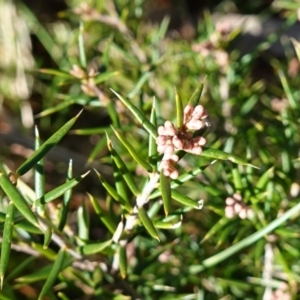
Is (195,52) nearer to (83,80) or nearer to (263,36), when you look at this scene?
(83,80)

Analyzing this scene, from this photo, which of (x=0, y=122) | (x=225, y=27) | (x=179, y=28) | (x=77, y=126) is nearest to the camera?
(x=225, y=27)

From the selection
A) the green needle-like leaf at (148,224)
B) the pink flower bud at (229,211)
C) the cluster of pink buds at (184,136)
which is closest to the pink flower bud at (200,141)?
the cluster of pink buds at (184,136)

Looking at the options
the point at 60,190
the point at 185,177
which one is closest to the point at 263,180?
the point at 185,177

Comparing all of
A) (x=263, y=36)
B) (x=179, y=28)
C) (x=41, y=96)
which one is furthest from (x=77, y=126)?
(x=263, y=36)

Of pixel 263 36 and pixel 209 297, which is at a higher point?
pixel 263 36

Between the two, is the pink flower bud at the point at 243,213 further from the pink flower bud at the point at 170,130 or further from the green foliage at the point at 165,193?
the pink flower bud at the point at 170,130

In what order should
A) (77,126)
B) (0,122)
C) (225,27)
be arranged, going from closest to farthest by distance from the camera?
(225,27)
(0,122)
(77,126)

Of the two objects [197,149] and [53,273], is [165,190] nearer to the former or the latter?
[197,149]

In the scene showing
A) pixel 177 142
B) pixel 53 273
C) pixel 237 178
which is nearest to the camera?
pixel 177 142
